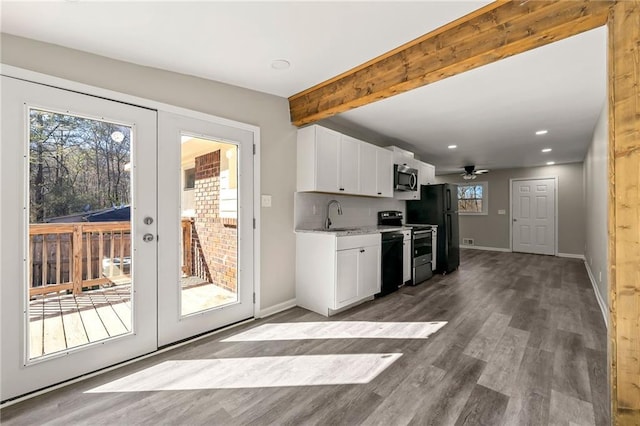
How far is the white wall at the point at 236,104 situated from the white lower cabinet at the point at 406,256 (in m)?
1.74

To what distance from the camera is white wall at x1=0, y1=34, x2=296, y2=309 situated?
76.8 inches

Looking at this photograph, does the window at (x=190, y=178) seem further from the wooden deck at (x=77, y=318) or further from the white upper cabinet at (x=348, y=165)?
the white upper cabinet at (x=348, y=165)

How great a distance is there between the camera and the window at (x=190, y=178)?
102 inches

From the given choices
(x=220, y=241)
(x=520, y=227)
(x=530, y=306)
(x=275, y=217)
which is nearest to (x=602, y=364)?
(x=530, y=306)

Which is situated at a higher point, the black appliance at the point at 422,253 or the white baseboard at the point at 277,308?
the black appliance at the point at 422,253

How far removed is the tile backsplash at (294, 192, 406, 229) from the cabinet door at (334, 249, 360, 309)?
0.68m

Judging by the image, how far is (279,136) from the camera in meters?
3.28

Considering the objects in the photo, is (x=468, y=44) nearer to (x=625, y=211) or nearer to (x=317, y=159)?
(x=625, y=211)

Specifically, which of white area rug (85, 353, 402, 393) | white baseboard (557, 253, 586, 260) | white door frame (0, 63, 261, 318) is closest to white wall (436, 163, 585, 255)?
white baseboard (557, 253, 586, 260)

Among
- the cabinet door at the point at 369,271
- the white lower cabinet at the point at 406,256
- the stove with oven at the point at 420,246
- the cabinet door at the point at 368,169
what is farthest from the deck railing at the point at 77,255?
the stove with oven at the point at 420,246

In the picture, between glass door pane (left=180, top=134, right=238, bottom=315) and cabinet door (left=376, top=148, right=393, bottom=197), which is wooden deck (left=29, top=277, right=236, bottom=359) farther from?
cabinet door (left=376, top=148, right=393, bottom=197)

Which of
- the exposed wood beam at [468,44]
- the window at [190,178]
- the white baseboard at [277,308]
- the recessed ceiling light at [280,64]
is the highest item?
the recessed ceiling light at [280,64]

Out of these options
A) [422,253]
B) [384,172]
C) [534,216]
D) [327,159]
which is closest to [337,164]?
[327,159]

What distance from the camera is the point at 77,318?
82.0 inches
